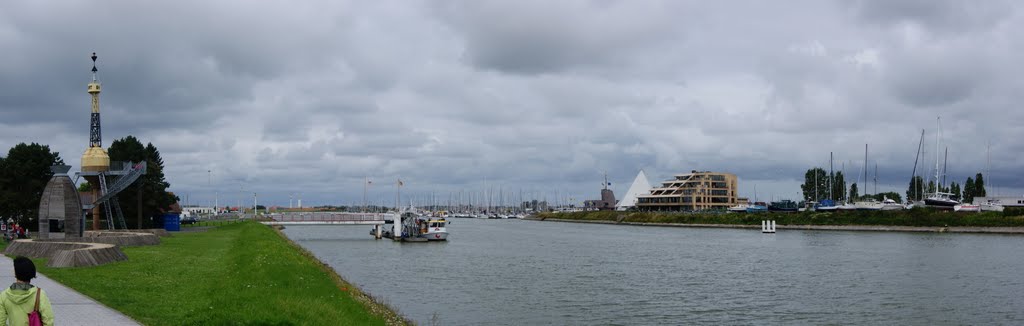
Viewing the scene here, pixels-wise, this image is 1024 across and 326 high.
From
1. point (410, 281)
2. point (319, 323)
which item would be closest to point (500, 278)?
point (410, 281)

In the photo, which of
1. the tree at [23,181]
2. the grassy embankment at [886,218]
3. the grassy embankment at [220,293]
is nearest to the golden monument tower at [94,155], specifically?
the tree at [23,181]

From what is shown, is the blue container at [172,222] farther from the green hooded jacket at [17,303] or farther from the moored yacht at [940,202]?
the moored yacht at [940,202]

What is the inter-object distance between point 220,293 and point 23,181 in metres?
72.5

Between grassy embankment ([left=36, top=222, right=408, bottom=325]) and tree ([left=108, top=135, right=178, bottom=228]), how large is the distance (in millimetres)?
64781

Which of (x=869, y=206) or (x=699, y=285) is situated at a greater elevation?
(x=869, y=206)

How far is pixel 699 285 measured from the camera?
52.5m

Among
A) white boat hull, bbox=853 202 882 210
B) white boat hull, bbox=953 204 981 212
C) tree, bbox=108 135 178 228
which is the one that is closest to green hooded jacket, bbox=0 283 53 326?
tree, bbox=108 135 178 228

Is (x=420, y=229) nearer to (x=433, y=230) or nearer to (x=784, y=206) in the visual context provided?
(x=433, y=230)

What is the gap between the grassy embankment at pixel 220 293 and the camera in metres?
23.4

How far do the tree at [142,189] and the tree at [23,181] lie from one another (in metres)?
11.5

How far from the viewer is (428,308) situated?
41.2 meters

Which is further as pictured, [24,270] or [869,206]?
[869,206]

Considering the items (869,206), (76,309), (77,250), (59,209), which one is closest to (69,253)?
(77,250)

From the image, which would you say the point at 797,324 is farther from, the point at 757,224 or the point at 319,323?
the point at 757,224
